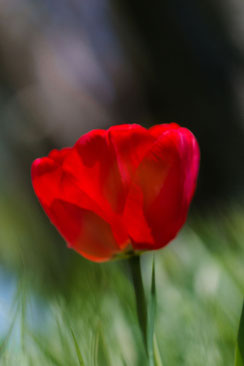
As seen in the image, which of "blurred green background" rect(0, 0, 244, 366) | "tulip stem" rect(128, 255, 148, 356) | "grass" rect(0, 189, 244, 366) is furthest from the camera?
"blurred green background" rect(0, 0, 244, 366)

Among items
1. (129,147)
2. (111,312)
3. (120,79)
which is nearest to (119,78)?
(120,79)

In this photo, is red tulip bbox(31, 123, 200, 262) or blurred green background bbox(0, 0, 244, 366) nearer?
red tulip bbox(31, 123, 200, 262)

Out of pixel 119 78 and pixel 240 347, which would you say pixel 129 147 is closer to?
pixel 240 347

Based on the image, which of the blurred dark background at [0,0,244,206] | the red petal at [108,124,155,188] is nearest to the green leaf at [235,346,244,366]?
the red petal at [108,124,155,188]

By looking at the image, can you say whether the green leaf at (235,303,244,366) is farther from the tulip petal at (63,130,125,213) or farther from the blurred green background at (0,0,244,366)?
the blurred green background at (0,0,244,366)

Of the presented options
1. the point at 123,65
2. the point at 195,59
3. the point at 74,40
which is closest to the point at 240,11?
the point at 195,59

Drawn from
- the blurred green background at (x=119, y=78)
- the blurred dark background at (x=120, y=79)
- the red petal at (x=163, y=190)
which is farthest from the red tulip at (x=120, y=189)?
the blurred dark background at (x=120, y=79)

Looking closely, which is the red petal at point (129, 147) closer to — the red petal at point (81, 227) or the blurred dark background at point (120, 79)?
the red petal at point (81, 227)

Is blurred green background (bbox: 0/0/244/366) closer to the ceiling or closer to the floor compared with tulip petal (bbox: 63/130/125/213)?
closer to the floor
